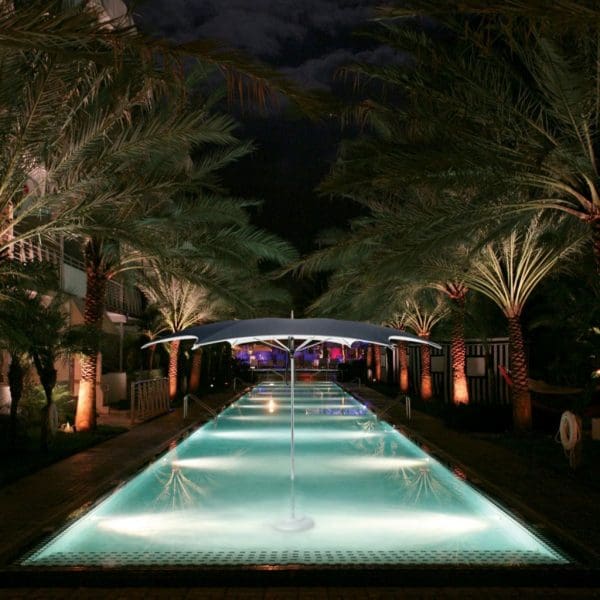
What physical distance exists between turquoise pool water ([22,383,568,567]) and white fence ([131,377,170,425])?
343 centimetres

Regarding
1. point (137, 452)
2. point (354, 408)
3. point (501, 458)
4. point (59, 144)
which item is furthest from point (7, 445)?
point (354, 408)

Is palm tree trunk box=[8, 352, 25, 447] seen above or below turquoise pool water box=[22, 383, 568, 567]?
above

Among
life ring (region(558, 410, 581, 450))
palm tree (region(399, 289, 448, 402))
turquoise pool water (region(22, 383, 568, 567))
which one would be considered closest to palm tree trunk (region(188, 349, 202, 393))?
palm tree (region(399, 289, 448, 402))

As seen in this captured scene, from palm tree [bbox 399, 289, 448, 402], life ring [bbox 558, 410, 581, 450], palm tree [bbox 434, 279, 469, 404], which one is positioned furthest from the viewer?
palm tree [bbox 399, 289, 448, 402]

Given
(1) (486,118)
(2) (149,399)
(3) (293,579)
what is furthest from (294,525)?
(2) (149,399)

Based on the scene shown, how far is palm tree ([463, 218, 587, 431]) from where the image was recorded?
49.1ft

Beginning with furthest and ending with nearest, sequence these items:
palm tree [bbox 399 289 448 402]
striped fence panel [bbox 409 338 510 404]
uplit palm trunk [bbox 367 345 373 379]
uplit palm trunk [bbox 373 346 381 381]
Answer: uplit palm trunk [bbox 367 345 373 379]
uplit palm trunk [bbox 373 346 381 381]
palm tree [bbox 399 289 448 402]
striped fence panel [bbox 409 338 510 404]

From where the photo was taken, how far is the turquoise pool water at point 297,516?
21.9 feet

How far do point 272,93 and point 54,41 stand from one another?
1693mm

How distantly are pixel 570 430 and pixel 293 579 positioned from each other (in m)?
6.27

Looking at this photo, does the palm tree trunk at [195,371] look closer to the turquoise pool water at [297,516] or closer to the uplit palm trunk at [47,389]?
the turquoise pool water at [297,516]

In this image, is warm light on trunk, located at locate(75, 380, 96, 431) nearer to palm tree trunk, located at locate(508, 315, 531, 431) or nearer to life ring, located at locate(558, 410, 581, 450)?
palm tree trunk, located at locate(508, 315, 531, 431)

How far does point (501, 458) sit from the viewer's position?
12.0m

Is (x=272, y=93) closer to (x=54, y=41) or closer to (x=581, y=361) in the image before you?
(x=54, y=41)
